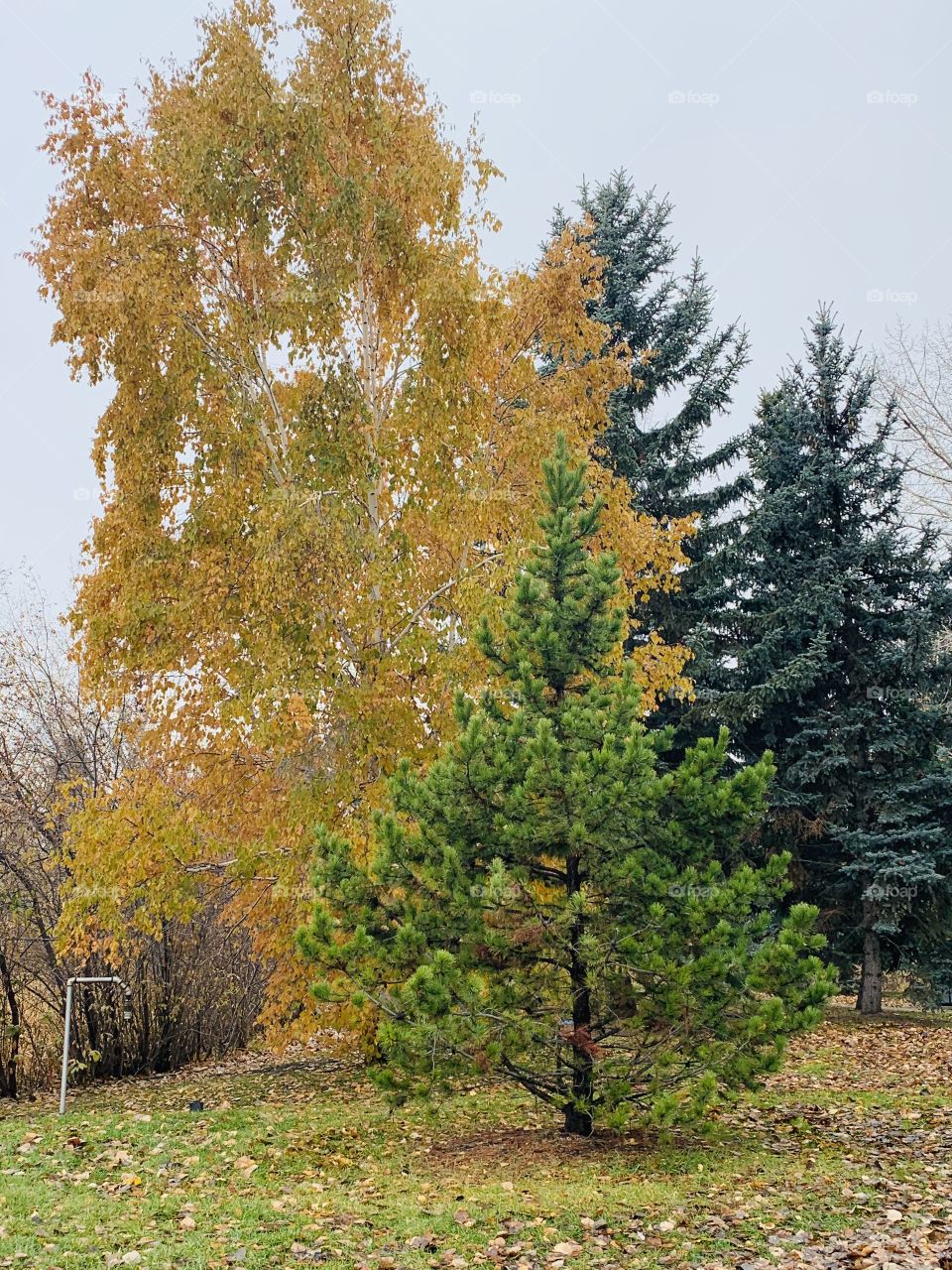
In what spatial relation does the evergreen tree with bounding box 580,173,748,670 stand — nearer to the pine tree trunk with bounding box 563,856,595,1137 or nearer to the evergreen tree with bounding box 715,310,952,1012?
the evergreen tree with bounding box 715,310,952,1012

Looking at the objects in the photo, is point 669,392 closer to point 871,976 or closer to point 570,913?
point 871,976

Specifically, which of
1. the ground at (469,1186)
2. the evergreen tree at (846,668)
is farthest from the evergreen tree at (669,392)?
the ground at (469,1186)

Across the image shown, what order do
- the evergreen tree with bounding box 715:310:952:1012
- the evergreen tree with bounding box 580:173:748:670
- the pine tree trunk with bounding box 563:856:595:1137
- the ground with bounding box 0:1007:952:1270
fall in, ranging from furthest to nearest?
the evergreen tree with bounding box 580:173:748:670 → the evergreen tree with bounding box 715:310:952:1012 → the pine tree trunk with bounding box 563:856:595:1137 → the ground with bounding box 0:1007:952:1270

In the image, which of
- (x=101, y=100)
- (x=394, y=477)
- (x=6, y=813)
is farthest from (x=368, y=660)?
(x=101, y=100)

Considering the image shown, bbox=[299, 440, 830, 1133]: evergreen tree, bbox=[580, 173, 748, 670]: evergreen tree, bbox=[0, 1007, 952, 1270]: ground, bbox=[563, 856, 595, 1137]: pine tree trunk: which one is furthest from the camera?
bbox=[580, 173, 748, 670]: evergreen tree

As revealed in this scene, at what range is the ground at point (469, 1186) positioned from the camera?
5.03 metres

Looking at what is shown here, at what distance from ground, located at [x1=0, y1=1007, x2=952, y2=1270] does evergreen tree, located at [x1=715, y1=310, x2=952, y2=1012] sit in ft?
19.6

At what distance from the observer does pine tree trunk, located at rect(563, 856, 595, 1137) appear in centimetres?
672

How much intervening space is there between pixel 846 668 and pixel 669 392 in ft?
18.9

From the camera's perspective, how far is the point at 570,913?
21.7 ft

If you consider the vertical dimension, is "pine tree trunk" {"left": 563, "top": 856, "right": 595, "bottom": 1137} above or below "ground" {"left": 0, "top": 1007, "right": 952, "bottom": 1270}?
above

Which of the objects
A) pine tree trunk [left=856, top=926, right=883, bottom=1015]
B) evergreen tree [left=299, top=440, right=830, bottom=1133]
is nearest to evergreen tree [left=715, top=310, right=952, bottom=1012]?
pine tree trunk [left=856, top=926, right=883, bottom=1015]

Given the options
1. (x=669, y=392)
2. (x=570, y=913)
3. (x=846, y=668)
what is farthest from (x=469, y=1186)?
(x=669, y=392)

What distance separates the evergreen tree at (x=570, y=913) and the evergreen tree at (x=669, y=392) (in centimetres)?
1017
